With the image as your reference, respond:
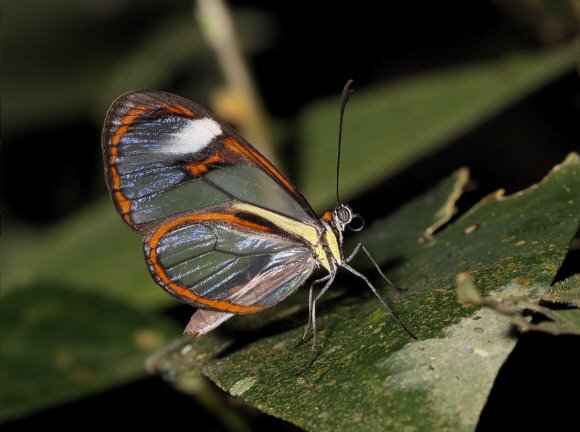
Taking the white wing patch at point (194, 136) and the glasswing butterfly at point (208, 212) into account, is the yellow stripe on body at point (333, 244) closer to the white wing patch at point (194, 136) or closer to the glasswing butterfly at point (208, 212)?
the glasswing butterfly at point (208, 212)

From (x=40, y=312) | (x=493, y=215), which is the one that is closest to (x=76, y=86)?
(x=40, y=312)

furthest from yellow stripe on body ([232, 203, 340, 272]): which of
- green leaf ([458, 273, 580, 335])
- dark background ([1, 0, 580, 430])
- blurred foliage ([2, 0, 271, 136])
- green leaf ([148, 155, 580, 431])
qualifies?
blurred foliage ([2, 0, 271, 136])

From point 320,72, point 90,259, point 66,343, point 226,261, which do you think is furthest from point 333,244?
point 320,72

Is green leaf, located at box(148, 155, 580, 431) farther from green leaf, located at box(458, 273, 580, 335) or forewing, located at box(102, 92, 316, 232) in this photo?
forewing, located at box(102, 92, 316, 232)

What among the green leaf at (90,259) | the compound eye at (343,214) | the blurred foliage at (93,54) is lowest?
the green leaf at (90,259)

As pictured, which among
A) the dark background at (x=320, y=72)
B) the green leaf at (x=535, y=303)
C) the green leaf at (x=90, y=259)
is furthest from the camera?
the dark background at (x=320, y=72)

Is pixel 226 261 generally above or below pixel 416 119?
above

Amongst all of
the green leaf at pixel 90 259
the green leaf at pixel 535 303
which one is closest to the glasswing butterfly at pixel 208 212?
the green leaf at pixel 535 303

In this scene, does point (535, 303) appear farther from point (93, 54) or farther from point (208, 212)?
point (93, 54)
